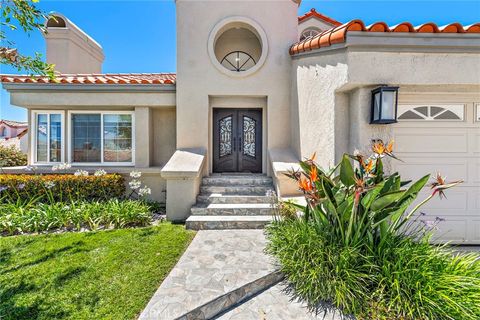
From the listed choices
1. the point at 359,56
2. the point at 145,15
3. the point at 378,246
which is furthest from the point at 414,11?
the point at 145,15

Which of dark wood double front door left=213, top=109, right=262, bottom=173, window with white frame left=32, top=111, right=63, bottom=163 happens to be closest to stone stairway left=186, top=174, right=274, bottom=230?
dark wood double front door left=213, top=109, right=262, bottom=173

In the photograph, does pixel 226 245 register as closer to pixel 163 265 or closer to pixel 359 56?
pixel 163 265

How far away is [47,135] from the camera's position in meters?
9.58

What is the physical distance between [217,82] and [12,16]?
5.94 meters

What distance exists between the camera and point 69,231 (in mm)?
6762

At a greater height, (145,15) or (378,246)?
(145,15)

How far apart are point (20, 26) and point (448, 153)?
33.5 feet

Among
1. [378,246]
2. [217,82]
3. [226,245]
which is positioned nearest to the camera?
[378,246]

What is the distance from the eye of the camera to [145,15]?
33.1 feet

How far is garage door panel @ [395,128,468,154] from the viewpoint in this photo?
5.73 metres

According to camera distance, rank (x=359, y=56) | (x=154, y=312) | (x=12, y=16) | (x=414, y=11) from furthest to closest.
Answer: (x=414, y=11), (x=359, y=56), (x=12, y=16), (x=154, y=312)

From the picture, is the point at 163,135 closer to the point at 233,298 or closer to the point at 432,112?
the point at 233,298

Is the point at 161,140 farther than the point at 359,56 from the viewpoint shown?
Yes

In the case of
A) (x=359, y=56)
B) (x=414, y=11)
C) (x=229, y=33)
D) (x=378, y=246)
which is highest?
(x=229, y=33)
